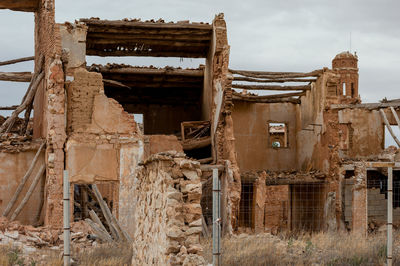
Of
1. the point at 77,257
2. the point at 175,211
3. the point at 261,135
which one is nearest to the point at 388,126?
the point at 261,135

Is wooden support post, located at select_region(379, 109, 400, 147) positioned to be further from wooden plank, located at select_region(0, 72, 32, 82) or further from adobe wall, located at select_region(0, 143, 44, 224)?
adobe wall, located at select_region(0, 143, 44, 224)

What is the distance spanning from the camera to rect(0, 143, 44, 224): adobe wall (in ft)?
58.7

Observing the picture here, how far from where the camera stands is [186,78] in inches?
906

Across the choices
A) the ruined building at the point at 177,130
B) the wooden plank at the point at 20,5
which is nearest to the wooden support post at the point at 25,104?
the ruined building at the point at 177,130

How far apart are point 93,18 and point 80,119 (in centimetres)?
359

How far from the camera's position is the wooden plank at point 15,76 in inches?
873

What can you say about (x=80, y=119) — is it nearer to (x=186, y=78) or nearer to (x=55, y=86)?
(x=55, y=86)

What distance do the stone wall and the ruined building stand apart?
66 cm

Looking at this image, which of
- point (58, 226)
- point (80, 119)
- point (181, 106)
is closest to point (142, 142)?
point (80, 119)

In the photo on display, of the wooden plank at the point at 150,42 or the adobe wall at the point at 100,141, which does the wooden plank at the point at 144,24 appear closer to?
the wooden plank at the point at 150,42

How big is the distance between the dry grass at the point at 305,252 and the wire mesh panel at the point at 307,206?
9.44 metres

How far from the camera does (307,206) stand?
25.3 m

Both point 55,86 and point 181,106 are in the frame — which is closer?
point 55,86

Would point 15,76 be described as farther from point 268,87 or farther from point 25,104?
point 268,87
